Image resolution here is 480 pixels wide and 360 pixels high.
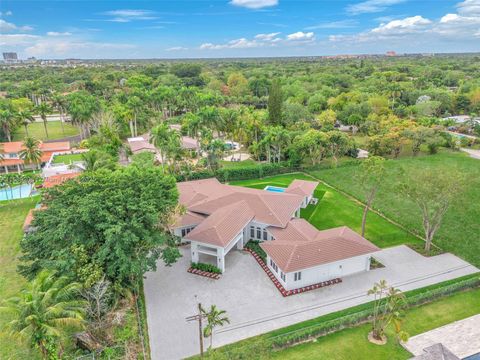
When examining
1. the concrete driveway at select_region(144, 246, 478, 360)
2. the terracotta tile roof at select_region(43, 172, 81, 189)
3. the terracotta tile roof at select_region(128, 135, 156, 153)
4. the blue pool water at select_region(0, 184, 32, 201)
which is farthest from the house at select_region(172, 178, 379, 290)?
the terracotta tile roof at select_region(128, 135, 156, 153)

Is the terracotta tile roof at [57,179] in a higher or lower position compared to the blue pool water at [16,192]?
higher

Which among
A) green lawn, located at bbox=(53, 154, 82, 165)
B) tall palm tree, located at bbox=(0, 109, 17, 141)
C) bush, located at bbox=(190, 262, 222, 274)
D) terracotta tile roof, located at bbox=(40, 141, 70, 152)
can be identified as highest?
tall palm tree, located at bbox=(0, 109, 17, 141)

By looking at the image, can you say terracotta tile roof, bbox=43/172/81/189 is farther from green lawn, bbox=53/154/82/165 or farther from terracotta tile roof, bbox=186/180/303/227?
terracotta tile roof, bbox=186/180/303/227

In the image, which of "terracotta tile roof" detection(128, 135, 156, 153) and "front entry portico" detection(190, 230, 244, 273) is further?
"terracotta tile roof" detection(128, 135, 156, 153)

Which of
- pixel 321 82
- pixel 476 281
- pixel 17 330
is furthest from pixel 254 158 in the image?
pixel 321 82

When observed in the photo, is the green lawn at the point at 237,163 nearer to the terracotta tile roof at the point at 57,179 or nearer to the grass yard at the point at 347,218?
the grass yard at the point at 347,218

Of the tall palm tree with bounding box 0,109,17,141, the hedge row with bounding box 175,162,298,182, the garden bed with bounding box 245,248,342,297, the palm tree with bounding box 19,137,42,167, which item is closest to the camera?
the garden bed with bounding box 245,248,342,297

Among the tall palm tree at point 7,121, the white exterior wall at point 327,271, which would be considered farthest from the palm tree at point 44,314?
the tall palm tree at point 7,121

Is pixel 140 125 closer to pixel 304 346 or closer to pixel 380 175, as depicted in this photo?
pixel 380 175
